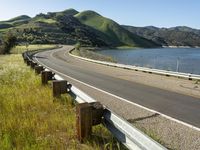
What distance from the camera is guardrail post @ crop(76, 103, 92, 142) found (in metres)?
5.73

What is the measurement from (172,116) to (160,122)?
3.05 ft

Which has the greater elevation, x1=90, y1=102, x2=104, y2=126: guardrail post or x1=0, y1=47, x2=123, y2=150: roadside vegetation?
x1=90, y1=102, x2=104, y2=126: guardrail post

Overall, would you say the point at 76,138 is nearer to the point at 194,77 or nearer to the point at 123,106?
the point at 123,106

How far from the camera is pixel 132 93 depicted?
13742 millimetres

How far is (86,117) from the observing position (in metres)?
5.79

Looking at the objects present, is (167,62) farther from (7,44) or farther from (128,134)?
(128,134)

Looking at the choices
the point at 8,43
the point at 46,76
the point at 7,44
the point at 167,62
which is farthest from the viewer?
the point at 8,43

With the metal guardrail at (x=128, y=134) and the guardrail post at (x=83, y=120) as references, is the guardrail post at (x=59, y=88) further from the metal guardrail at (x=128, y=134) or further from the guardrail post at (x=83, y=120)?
the metal guardrail at (x=128, y=134)

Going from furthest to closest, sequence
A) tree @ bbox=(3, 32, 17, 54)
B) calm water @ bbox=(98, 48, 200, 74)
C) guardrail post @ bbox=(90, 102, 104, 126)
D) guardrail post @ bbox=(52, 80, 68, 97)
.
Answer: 1. tree @ bbox=(3, 32, 17, 54)
2. calm water @ bbox=(98, 48, 200, 74)
3. guardrail post @ bbox=(52, 80, 68, 97)
4. guardrail post @ bbox=(90, 102, 104, 126)

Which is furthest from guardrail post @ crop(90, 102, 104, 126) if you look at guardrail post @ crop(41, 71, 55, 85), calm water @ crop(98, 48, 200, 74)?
calm water @ crop(98, 48, 200, 74)

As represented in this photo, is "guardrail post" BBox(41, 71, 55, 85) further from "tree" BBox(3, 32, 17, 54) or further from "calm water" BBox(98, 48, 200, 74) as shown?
"tree" BBox(3, 32, 17, 54)

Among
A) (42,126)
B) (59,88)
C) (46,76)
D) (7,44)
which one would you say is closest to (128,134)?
(42,126)

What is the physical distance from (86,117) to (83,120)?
0.26ft

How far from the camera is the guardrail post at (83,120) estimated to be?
573cm
